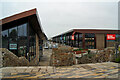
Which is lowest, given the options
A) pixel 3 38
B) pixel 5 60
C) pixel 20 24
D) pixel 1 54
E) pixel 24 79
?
pixel 24 79

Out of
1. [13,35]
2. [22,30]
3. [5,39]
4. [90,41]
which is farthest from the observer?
[90,41]

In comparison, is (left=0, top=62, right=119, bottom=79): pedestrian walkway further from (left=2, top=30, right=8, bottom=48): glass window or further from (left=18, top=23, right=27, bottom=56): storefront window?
(left=2, top=30, right=8, bottom=48): glass window

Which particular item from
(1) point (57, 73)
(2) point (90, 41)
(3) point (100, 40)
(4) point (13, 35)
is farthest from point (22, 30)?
(3) point (100, 40)

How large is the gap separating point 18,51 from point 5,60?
191 centimetres

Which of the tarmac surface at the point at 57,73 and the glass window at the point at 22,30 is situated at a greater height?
the glass window at the point at 22,30

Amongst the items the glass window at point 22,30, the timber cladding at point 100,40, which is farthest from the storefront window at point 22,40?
the timber cladding at point 100,40

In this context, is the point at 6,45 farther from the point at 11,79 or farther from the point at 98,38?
the point at 98,38

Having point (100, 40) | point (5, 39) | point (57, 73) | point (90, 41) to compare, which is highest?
point (100, 40)

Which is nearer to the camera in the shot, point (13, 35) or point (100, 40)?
point (13, 35)

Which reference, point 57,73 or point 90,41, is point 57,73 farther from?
point 90,41

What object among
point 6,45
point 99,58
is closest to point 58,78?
point 99,58

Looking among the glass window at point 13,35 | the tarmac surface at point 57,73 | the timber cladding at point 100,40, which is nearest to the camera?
the tarmac surface at point 57,73

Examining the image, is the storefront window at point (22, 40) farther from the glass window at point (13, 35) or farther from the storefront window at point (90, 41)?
the storefront window at point (90, 41)

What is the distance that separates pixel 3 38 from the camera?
805cm
